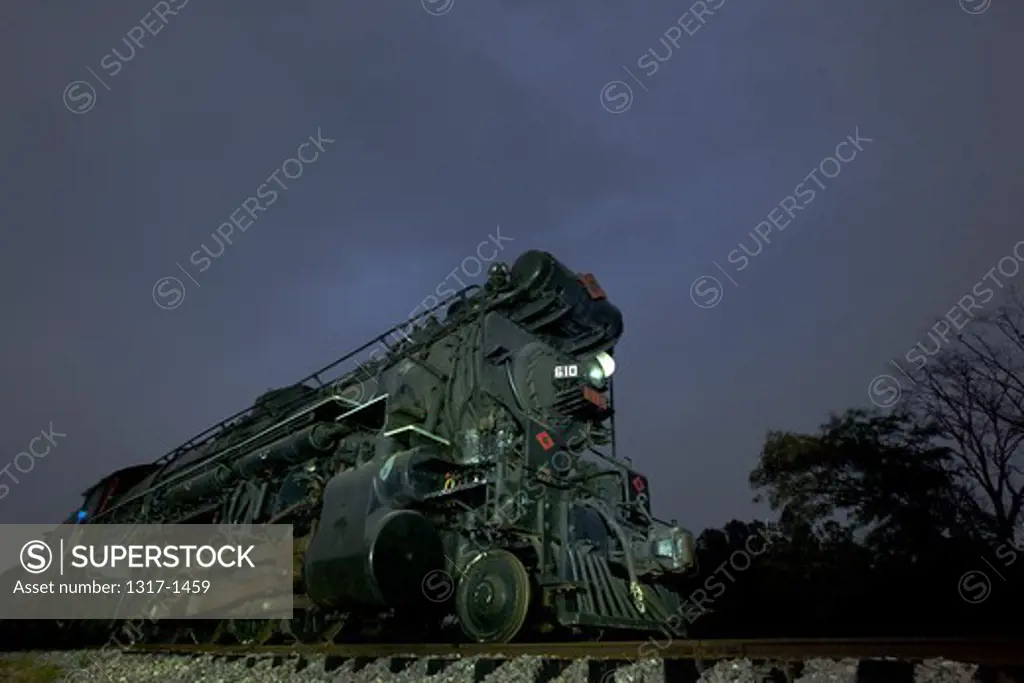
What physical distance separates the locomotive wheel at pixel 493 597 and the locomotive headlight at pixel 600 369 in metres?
2.55

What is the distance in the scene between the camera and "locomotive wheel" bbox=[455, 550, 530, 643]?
5543mm

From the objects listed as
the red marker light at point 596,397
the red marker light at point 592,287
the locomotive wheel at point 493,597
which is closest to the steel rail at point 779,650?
the locomotive wheel at point 493,597

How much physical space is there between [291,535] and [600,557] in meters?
4.56

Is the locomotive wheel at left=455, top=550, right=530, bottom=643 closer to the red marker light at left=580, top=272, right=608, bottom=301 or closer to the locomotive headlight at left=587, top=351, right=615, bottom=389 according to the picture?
the locomotive headlight at left=587, top=351, right=615, bottom=389

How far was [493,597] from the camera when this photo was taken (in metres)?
5.79

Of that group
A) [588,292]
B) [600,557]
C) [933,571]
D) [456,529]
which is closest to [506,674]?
[600,557]

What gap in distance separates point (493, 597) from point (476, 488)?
1.24 m

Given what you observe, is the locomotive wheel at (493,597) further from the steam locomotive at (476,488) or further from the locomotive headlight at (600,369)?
the locomotive headlight at (600,369)

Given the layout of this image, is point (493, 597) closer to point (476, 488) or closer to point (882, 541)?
point (476, 488)

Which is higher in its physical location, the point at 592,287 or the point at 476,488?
the point at 592,287

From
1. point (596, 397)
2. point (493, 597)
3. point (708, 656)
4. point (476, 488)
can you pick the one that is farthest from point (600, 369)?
point (708, 656)

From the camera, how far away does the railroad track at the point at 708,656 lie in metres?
2.86

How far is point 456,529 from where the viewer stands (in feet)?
23.1

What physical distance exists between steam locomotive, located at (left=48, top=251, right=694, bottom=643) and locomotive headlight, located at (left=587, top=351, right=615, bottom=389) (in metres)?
0.03
